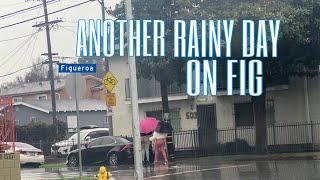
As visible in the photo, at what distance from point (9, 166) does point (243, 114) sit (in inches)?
718

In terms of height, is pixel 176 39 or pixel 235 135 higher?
pixel 176 39

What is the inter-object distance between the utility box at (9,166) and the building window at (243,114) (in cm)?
1755

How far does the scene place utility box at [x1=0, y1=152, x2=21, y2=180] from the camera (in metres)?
15.0

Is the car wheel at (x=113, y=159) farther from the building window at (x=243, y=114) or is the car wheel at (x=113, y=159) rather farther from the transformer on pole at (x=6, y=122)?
the transformer on pole at (x=6, y=122)

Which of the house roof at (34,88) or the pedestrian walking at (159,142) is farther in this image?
the house roof at (34,88)

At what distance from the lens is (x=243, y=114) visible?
3145 cm

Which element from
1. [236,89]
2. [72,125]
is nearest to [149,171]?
[236,89]

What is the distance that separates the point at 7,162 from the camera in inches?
595

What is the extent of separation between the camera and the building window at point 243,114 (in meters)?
31.0

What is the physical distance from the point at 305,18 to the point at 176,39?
5.29m

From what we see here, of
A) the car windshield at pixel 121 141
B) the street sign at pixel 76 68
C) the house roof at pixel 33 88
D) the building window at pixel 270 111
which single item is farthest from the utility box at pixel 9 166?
the house roof at pixel 33 88

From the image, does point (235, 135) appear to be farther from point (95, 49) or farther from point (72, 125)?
point (72, 125)

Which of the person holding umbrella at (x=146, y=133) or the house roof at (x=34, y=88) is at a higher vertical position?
the house roof at (x=34, y=88)

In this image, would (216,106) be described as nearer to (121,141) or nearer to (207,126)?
(207,126)
